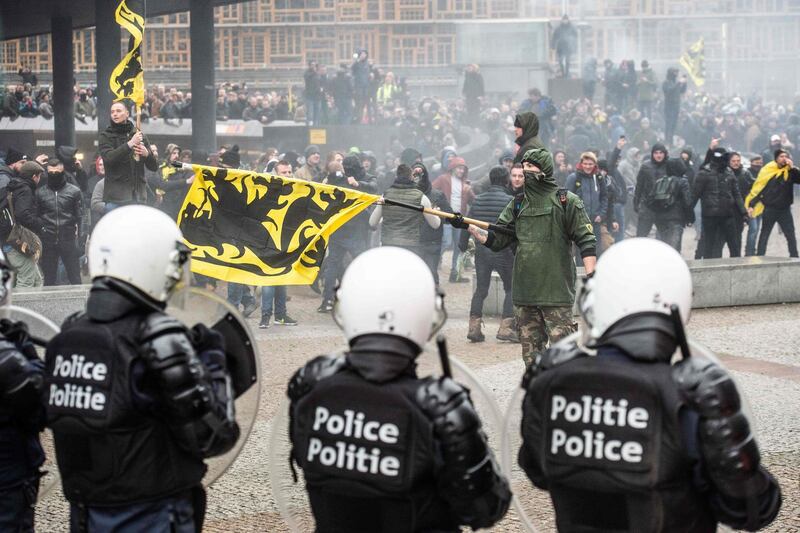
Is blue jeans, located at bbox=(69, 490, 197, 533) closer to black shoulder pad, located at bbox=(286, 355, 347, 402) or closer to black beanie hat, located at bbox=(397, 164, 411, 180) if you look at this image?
black shoulder pad, located at bbox=(286, 355, 347, 402)

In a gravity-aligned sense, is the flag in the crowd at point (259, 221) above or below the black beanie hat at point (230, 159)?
below

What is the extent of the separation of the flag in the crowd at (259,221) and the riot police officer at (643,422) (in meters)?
4.98

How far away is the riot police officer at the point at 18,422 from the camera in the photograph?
3588mm

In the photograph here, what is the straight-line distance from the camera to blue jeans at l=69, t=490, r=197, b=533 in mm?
3430

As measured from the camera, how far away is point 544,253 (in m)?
7.83

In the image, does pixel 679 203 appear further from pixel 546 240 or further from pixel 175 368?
pixel 175 368

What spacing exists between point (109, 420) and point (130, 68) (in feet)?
29.8

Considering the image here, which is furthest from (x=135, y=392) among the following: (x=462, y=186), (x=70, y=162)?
(x=70, y=162)

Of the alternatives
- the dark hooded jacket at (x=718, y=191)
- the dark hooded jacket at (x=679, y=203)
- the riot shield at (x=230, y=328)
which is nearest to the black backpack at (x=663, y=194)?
the dark hooded jacket at (x=679, y=203)

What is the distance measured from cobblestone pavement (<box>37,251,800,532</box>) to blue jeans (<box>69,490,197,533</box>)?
15.9 inches

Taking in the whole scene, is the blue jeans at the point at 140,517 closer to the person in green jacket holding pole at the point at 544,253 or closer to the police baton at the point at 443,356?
the police baton at the point at 443,356

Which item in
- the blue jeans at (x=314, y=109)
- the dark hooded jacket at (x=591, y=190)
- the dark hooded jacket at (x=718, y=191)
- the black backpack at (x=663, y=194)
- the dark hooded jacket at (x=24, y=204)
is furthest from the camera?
the blue jeans at (x=314, y=109)

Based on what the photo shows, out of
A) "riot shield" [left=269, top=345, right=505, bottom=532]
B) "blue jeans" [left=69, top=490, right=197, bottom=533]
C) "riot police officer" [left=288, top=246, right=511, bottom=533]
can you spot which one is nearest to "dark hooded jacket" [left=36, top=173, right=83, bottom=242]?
"riot shield" [left=269, top=345, right=505, bottom=532]

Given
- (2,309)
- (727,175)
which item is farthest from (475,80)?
(2,309)
